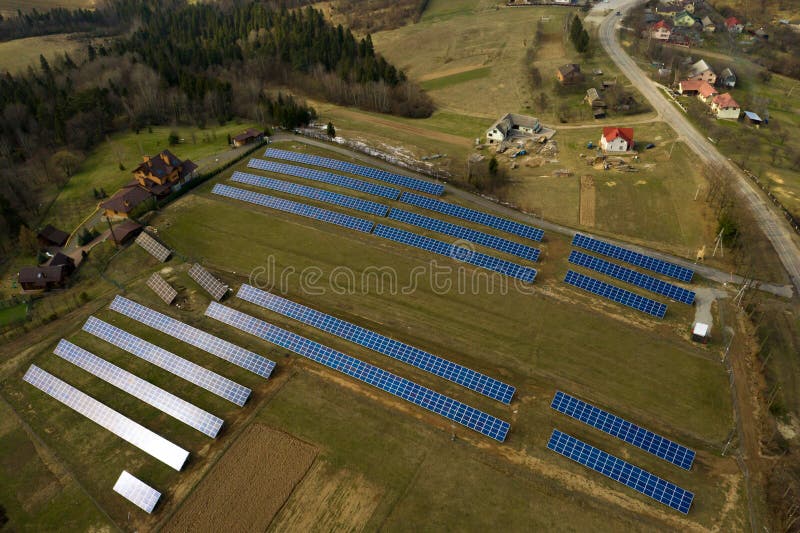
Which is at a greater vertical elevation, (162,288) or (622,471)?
(162,288)

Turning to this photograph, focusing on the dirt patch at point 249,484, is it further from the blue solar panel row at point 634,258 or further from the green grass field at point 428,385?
the blue solar panel row at point 634,258

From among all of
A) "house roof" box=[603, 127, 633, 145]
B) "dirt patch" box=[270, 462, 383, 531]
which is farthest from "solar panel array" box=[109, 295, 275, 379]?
"house roof" box=[603, 127, 633, 145]

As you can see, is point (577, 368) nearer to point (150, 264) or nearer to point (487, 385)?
point (487, 385)

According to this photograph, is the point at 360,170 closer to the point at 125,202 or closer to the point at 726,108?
the point at 125,202

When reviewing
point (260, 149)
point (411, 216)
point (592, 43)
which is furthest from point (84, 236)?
point (592, 43)

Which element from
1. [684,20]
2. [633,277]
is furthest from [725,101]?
[633,277]

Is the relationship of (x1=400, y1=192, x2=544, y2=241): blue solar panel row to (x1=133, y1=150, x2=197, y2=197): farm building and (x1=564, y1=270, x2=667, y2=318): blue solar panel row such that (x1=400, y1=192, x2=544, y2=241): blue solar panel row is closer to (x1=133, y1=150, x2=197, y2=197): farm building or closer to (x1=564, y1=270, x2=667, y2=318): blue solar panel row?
(x1=564, y1=270, x2=667, y2=318): blue solar panel row

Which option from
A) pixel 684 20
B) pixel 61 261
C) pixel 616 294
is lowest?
pixel 616 294
